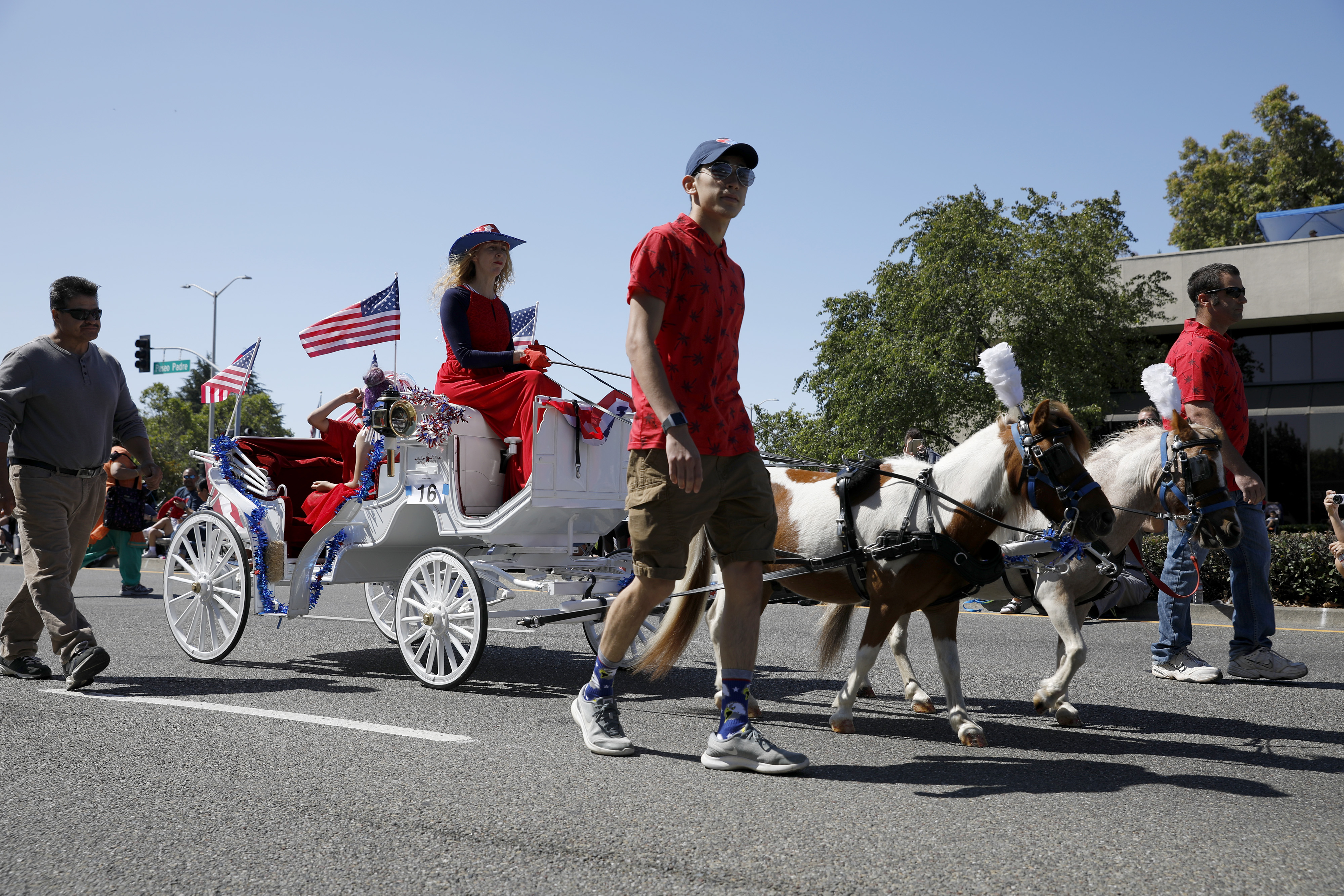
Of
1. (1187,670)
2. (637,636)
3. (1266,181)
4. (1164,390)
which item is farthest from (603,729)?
(1266,181)

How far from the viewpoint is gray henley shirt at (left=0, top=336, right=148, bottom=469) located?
621 cm

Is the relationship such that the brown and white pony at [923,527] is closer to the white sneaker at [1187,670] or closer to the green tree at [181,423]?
the white sneaker at [1187,670]

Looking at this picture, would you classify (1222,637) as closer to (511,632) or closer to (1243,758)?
(1243,758)

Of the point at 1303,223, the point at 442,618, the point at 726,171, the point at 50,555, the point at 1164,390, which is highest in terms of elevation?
the point at 1303,223

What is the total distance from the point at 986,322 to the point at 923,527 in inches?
865

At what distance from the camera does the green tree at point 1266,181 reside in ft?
128

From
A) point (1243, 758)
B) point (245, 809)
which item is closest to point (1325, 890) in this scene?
point (1243, 758)

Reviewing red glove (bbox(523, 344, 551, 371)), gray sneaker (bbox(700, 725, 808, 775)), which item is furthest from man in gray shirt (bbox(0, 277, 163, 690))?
gray sneaker (bbox(700, 725, 808, 775))

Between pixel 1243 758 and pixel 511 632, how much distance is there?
5854mm

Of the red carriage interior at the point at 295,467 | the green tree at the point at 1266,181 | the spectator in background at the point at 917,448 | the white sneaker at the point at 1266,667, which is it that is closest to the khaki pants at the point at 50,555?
the red carriage interior at the point at 295,467

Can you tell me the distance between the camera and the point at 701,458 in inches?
166

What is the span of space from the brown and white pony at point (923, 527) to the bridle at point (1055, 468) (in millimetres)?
13

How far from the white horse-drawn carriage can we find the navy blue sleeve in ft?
1.06

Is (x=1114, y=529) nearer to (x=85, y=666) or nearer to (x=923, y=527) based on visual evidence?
(x=923, y=527)
